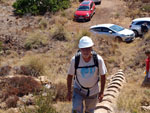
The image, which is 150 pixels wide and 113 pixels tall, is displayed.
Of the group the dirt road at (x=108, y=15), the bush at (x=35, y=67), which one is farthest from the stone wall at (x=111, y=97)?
the dirt road at (x=108, y=15)

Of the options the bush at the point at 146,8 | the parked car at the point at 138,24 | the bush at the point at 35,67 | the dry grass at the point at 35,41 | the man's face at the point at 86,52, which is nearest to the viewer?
the man's face at the point at 86,52

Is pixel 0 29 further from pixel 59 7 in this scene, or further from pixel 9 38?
pixel 59 7

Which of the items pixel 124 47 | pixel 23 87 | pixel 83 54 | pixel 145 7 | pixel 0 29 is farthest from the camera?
pixel 145 7

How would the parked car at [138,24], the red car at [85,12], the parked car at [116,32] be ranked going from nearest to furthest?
the parked car at [116,32]
the parked car at [138,24]
the red car at [85,12]

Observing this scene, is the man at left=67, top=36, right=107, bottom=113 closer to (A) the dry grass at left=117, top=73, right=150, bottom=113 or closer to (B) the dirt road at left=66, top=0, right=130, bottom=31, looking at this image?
(A) the dry grass at left=117, top=73, right=150, bottom=113

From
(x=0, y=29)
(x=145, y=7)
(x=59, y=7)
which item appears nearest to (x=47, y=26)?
(x=0, y=29)

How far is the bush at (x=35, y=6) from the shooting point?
68.5ft

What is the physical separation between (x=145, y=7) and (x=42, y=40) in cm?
1150

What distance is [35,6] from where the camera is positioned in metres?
Answer: 21.1

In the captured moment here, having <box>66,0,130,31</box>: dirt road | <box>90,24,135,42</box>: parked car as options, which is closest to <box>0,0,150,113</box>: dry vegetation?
<box>90,24,135,42</box>: parked car

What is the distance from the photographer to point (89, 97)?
13.3ft

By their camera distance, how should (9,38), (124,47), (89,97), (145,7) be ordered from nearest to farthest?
(89,97) < (124,47) < (9,38) < (145,7)

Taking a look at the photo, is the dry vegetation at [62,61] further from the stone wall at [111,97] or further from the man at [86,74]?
the man at [86,74]

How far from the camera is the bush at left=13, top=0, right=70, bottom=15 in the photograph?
20.9m
